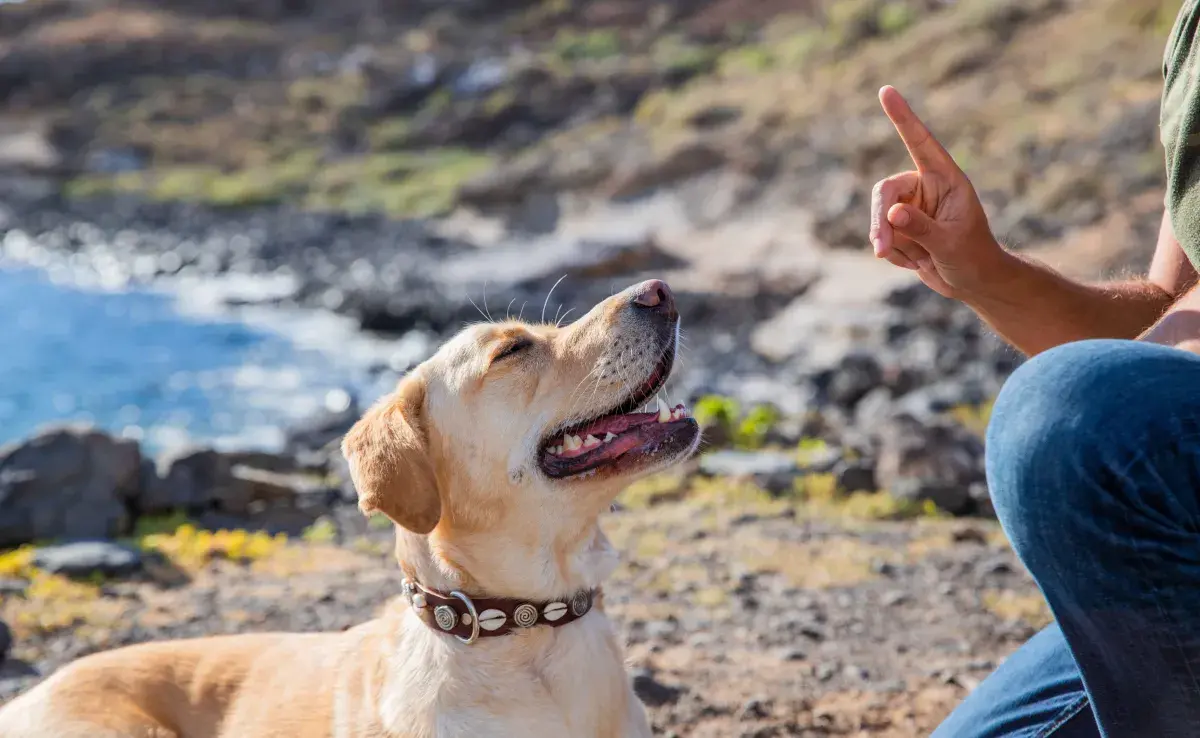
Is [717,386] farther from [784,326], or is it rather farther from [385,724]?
[385,724]

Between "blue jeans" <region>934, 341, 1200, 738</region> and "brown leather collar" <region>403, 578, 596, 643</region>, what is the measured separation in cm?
147

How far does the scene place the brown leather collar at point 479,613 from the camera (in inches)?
132

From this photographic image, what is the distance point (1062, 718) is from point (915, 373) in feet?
39.1

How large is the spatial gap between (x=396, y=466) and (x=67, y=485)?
6.72m

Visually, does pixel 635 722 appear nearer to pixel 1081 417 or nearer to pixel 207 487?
pixel 1081 417

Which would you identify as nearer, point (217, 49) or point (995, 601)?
point (995, 601)

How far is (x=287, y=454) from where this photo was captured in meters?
11.9

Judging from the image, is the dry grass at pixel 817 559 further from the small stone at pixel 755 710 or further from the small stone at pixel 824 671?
the small stone at pixel 755 710

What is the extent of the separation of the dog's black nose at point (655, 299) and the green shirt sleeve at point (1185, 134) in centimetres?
143

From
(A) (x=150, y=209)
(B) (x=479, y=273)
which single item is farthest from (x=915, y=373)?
(A) (x=150, y=209)

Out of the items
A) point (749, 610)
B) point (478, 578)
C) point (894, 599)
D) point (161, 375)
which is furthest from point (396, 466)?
point (161, 375)

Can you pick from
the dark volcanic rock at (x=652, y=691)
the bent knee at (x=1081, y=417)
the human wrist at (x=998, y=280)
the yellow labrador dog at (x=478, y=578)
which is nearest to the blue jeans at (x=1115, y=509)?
the bent knee at (x=1081, y=417)

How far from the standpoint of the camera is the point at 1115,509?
2.12 m

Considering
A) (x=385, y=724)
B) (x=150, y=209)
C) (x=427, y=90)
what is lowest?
(x=150, y=209)
